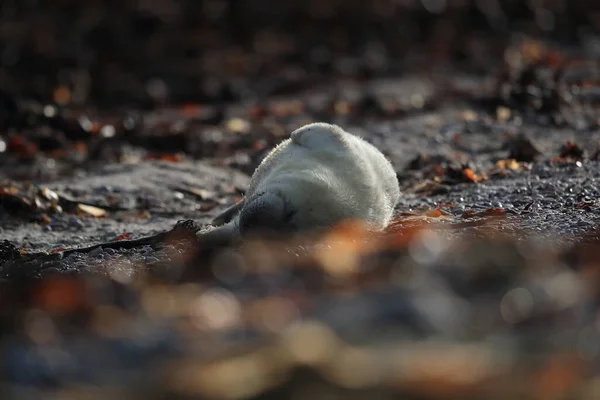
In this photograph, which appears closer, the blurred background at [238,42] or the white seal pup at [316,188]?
the white seal pup at [316,188]

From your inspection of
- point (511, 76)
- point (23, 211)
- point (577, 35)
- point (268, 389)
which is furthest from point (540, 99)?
point (268, 389)

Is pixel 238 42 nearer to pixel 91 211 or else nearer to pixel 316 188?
pixel 91 211

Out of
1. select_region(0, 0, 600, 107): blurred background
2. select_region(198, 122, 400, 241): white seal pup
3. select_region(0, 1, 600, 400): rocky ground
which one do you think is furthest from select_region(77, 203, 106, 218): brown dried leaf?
select_region(0, 0, 600, 107): blurred background

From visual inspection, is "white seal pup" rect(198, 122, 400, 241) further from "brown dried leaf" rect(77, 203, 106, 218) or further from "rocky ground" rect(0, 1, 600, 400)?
"brown dried leaf" rect(77, 203, 106, 218)

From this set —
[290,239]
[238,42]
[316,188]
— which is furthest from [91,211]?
[238,42]

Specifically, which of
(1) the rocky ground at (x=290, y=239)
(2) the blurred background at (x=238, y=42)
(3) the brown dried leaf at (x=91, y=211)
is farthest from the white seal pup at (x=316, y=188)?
(2) the blurred background at (x=238, y=42)

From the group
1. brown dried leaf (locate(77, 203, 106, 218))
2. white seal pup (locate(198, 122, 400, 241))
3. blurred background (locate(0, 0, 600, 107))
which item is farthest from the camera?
blurred background (locate(0, 0, 600, 107))

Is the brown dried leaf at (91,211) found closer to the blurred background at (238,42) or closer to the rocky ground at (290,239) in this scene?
the rocky ground at (290,239)

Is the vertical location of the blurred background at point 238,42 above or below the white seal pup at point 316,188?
below
